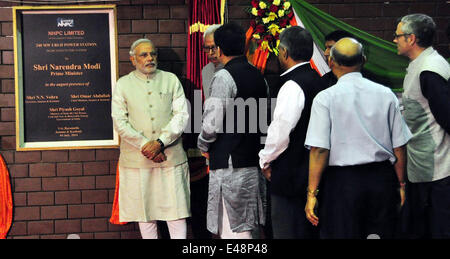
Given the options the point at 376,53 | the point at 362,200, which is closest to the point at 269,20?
the point at 376,53

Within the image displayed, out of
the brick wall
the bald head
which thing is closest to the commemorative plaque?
the brick wall

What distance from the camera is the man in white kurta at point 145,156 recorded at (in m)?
4.25

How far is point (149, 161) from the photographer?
424 cm

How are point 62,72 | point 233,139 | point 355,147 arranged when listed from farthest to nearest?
point 62,72
point 233,139
point 355,147

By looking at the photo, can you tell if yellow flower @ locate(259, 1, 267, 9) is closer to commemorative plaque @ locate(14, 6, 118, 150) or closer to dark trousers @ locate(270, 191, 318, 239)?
commemorative plaque @ locate(14, 6, 118, 150)

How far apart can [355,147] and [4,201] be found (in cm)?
315

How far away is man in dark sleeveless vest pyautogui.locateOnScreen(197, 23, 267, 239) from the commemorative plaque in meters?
1.54

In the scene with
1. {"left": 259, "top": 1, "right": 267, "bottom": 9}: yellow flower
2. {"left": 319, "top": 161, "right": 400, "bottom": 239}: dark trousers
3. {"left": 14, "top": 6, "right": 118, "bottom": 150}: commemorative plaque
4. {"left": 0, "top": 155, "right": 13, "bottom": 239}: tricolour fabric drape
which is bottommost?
{"left": 0, "top": 155, "right": 13, "bottom": 239}: tricolour fabric drape

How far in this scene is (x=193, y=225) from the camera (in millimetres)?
4867

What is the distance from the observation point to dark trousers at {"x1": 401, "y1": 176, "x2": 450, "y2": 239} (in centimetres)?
360

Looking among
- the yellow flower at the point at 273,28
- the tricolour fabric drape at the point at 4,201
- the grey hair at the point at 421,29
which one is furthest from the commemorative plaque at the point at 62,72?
the grey hair at the point at 421,29

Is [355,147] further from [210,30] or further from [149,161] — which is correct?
[149,161]
